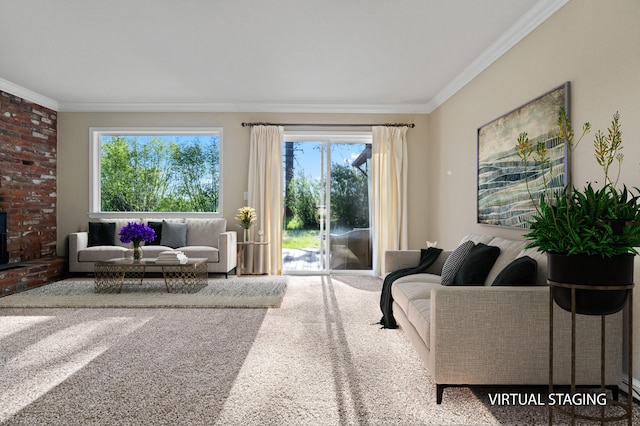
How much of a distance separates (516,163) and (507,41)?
1.14 metres

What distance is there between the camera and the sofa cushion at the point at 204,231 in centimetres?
629

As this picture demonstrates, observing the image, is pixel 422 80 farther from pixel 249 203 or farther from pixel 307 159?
pixel 249 203

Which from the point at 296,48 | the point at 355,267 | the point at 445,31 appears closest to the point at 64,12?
the point at 296,48

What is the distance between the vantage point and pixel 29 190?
19.6 ft

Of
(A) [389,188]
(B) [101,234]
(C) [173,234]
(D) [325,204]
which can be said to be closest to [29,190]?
(B) [101,234]

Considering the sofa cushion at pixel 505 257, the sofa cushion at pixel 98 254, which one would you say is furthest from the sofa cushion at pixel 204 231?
the sofa cushion at pixel 505 257

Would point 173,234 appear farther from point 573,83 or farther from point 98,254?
point 573,83

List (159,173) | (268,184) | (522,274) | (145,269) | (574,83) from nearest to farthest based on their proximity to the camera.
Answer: (522,274)
(574,83)
(145,269)
(268,184)
(159,173)

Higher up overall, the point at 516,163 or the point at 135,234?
the point at 516,163

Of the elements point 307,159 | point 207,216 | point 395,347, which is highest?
point 307,159

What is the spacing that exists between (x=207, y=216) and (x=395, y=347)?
4.31 m

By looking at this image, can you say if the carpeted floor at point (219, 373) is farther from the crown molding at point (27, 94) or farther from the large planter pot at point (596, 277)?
the crown molding at point (27, 94)

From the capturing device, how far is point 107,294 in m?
4.90

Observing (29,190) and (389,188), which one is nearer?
(29,190)
